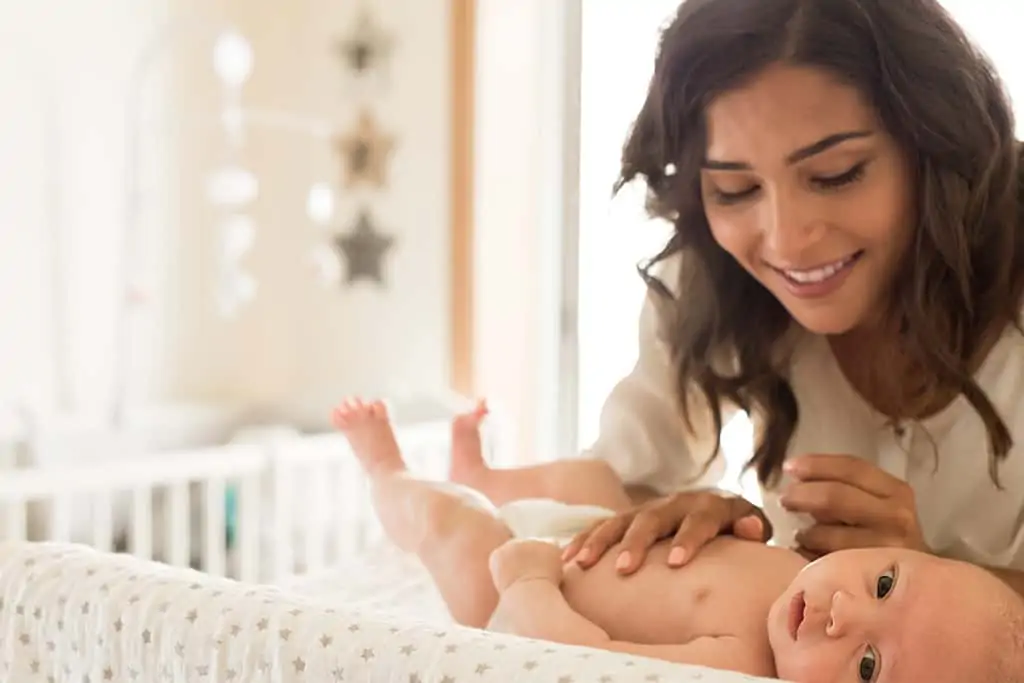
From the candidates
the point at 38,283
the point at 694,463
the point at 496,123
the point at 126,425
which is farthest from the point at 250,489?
the point at 496,123

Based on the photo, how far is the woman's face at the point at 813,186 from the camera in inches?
40.9

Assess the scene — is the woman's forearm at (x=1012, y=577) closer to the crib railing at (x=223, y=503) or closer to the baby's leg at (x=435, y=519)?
the baby's leg at (x=435, y=519)

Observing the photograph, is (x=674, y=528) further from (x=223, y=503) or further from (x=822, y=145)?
(x=223, y=503)

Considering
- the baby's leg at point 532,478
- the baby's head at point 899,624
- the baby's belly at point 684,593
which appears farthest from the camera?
the baby's leg at point 532,478

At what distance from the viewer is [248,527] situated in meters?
1.85

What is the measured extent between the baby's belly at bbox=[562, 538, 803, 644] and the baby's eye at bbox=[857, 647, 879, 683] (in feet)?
0.39

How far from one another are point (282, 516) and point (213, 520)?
0.12 meters

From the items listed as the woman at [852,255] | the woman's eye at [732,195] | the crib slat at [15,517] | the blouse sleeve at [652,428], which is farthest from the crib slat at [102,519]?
the woman's eye at [732,195]

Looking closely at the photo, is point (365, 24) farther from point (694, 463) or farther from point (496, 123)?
point (694, 463)

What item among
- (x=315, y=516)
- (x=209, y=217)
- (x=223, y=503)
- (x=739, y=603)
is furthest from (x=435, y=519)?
(x=209, y=217)

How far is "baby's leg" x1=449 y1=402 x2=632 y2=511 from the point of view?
1378 mm

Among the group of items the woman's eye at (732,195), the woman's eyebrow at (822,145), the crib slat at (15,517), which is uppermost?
the woman's eyebrow at (822,145)

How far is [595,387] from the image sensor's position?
8.07ft

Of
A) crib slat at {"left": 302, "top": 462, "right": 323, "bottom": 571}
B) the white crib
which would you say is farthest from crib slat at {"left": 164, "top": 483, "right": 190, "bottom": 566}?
crib slat at {"left": 302, "top": 462, "right": 323, "bottom": 571}
